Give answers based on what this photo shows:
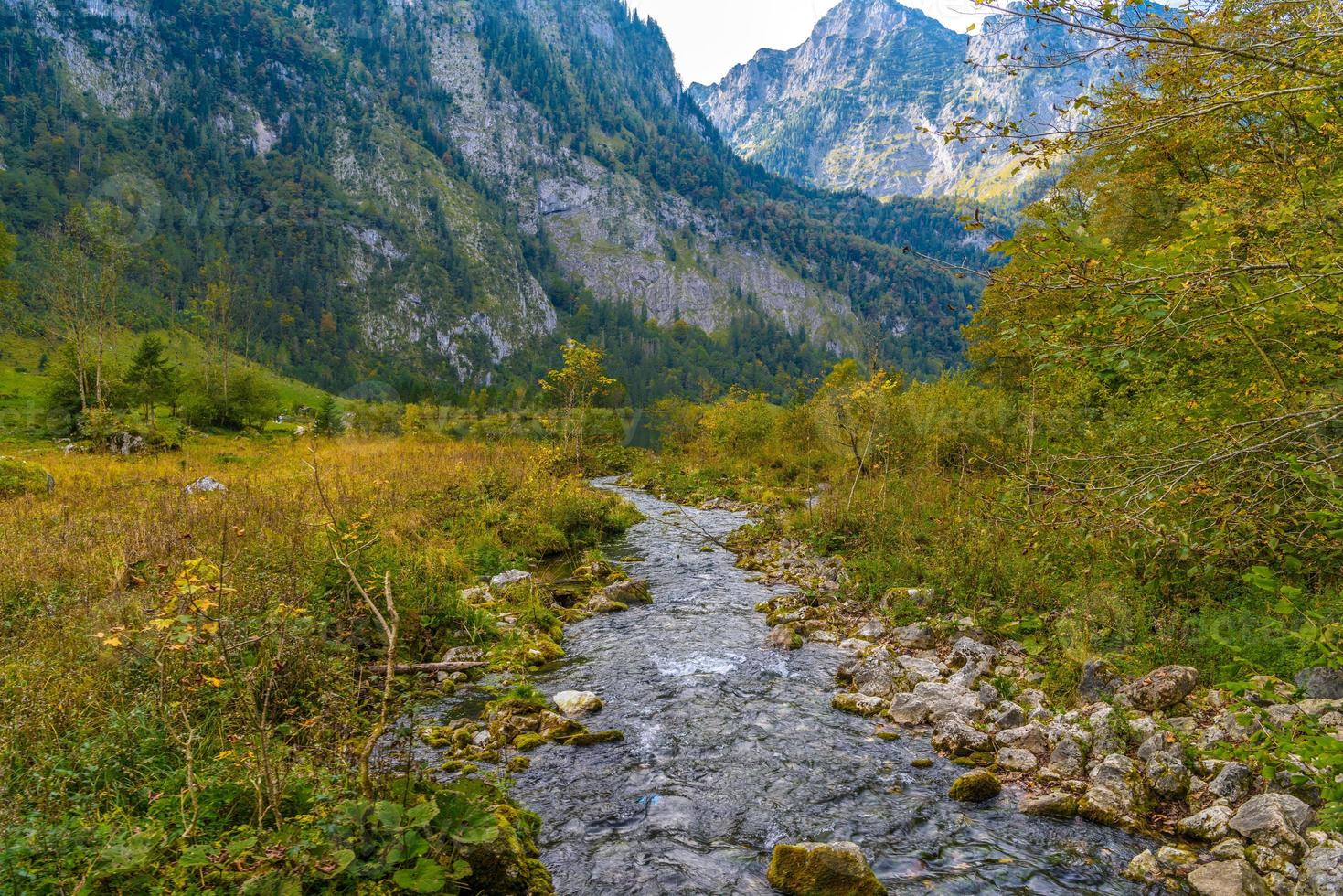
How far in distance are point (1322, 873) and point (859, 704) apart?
4.37 meters

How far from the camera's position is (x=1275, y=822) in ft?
15.8

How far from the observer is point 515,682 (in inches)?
344

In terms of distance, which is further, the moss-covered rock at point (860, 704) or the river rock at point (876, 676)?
the river rock at point (876, 676)

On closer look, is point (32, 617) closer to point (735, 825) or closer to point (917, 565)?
point (735, 825)

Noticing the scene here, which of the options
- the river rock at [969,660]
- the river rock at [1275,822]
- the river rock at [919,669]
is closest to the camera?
the river rock at [1275,822]

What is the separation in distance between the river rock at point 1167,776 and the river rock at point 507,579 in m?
10.3

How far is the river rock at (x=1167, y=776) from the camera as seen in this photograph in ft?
18.4

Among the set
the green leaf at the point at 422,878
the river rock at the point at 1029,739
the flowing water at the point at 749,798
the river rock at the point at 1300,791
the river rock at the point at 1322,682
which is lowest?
the flowing water at the point at 749,798

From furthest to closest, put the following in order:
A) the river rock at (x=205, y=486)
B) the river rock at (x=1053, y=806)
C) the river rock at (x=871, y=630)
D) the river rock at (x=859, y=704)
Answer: the river rock at (x=205, y=486)
the river rock at (x=871, y=630)
the river rock at (x=859, y=704)
the river rock at (x=1053, y=806)

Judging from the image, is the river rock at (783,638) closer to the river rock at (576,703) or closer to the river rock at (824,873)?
the river rock at (576,703)

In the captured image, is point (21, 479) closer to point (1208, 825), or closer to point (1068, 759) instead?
point (1068, 759)

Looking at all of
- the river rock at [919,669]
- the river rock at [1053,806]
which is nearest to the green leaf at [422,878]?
the river rock at [1053,806]

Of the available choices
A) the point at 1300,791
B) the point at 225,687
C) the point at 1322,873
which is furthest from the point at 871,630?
the point at 225,687

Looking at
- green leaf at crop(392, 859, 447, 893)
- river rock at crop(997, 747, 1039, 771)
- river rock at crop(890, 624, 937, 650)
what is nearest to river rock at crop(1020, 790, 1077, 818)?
river rock at crop(997, 747, 1039, 771)
